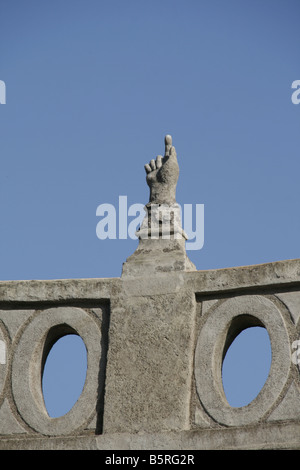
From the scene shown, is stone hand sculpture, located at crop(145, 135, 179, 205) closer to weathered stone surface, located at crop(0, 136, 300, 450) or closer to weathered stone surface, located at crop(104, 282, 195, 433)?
weathered stone surface, located at crop(0, 136, 300, 450)

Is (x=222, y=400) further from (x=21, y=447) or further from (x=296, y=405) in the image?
(x=21, y=447)

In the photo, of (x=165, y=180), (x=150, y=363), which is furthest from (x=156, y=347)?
(x=165, y=180)

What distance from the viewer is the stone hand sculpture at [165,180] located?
12500 millimetres

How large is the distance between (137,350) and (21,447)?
1.40 metres

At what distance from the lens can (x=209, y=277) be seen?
39.2 feet

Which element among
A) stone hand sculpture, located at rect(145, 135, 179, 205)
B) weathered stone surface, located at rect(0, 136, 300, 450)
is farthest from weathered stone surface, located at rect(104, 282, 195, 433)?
stone hand sculpture, located at rect(145, 135, 179, 205)

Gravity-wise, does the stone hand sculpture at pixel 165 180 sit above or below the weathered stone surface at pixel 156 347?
above

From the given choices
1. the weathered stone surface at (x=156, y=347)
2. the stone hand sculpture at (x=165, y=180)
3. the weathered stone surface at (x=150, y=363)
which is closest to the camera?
the weathered stone surface at (x=156, y=347)

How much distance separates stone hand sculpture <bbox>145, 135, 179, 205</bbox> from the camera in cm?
1250

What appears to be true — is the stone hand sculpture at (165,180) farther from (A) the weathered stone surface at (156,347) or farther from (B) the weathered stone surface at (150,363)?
(B) the weathered stone surface at (150,363)

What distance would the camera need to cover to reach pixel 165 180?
12516 mm

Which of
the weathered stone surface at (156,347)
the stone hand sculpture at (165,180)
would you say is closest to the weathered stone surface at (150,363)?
the weathered stone surface at (156,347)

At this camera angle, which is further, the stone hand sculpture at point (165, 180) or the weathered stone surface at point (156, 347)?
the stone hand sculpture at point (165, 180)
